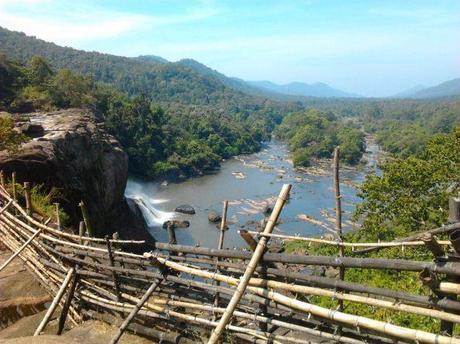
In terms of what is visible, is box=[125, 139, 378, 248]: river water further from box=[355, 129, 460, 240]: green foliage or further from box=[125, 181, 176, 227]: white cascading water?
box=[355, 129, 460, 240]: green foliage

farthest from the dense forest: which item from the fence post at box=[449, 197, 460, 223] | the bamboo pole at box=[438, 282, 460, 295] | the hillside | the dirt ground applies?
the hillside

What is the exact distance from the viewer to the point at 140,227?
23219 millimetres

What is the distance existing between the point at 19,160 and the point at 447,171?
14883 mm

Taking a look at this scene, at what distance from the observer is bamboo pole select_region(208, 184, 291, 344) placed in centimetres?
382

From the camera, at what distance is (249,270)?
13.0 ft

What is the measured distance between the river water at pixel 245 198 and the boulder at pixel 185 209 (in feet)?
1.56

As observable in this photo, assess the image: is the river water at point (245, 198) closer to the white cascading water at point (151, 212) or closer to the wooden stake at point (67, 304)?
the white cascading water at point (151, 212)

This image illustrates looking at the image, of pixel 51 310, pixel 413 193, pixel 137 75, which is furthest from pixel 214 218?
pixel 137 75

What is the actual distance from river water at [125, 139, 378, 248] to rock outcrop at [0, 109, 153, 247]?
207 inches

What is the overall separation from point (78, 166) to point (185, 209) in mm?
14909

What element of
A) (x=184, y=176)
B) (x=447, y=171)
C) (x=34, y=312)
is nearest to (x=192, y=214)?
(x=184, y=176)

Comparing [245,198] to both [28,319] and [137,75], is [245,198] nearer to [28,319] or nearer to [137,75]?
[28,319]

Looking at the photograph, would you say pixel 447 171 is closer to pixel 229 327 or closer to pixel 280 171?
pixel 229 327

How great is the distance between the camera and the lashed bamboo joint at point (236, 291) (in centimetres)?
360
